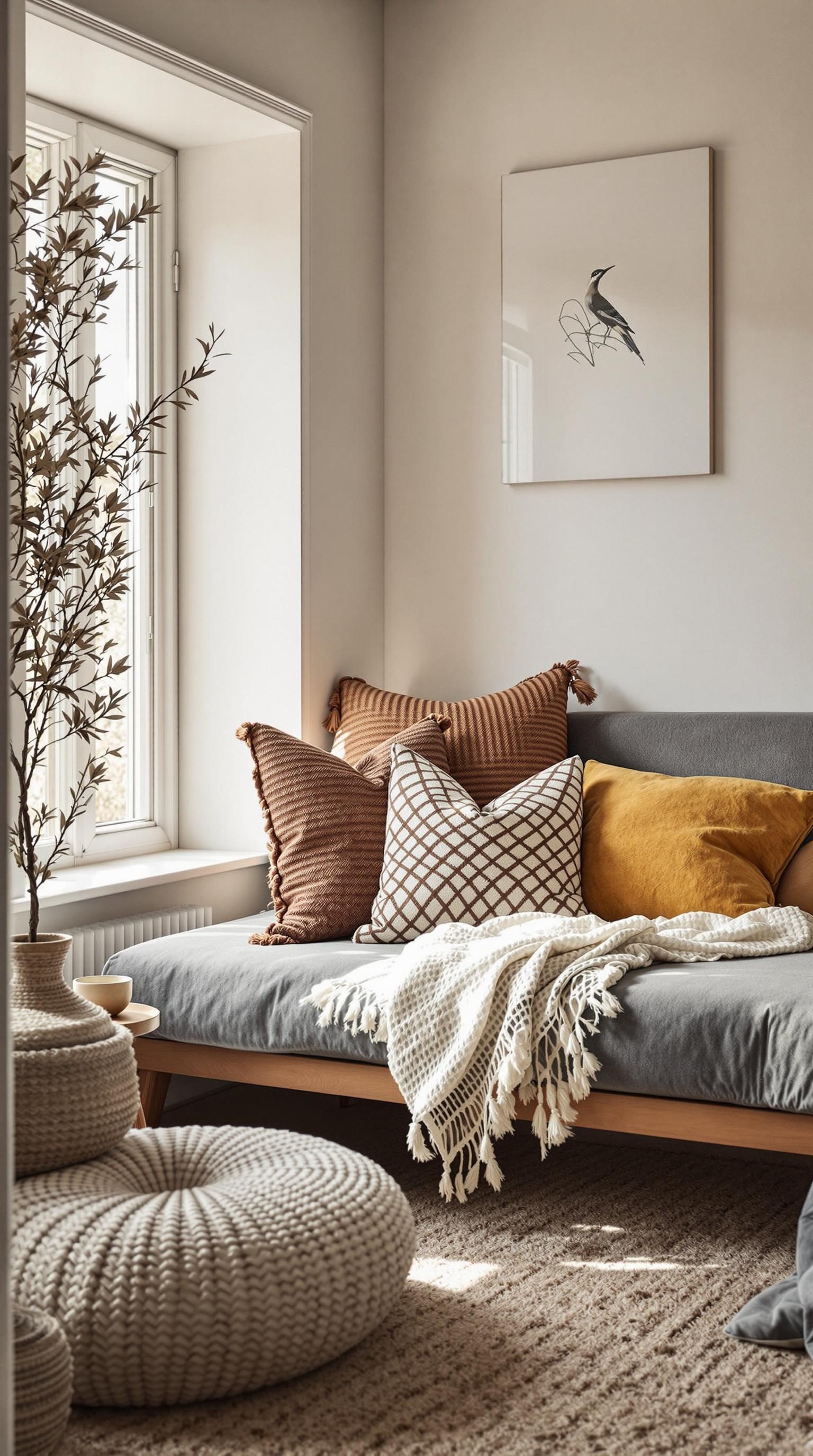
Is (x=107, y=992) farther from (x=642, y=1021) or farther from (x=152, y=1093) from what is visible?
(x=642, y=1021)

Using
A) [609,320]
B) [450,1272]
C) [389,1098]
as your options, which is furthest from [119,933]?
[609,320]

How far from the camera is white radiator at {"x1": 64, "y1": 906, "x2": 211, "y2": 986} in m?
3.02

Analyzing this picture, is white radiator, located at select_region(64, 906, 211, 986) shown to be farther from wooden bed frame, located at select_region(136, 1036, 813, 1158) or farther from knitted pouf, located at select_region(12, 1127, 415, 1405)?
knitted pouf, located at select_region(12, 1127, 415, 1405)

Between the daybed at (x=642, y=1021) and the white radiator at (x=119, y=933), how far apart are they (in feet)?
0.25

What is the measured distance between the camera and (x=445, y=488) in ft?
12.6

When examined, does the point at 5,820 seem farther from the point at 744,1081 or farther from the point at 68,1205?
the point at 744,1081

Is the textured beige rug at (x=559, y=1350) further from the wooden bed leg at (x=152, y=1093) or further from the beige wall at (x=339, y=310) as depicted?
the beige wall at (x=339, y=310)

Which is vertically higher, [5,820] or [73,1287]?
[5,820]

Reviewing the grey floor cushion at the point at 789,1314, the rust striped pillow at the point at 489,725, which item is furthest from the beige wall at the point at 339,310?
the grey floor cushion at the point at 789,1314

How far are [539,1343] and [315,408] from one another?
2.32m

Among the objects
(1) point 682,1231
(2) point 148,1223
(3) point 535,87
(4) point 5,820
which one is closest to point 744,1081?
(1) point 682,1231

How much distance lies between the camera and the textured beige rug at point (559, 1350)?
186cm

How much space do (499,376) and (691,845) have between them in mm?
1417

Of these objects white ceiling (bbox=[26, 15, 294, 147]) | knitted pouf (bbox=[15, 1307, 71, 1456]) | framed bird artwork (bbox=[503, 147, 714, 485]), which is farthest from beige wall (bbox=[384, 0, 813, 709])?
knitted pouf (bbox=[15, 1307, 71, 1456])
